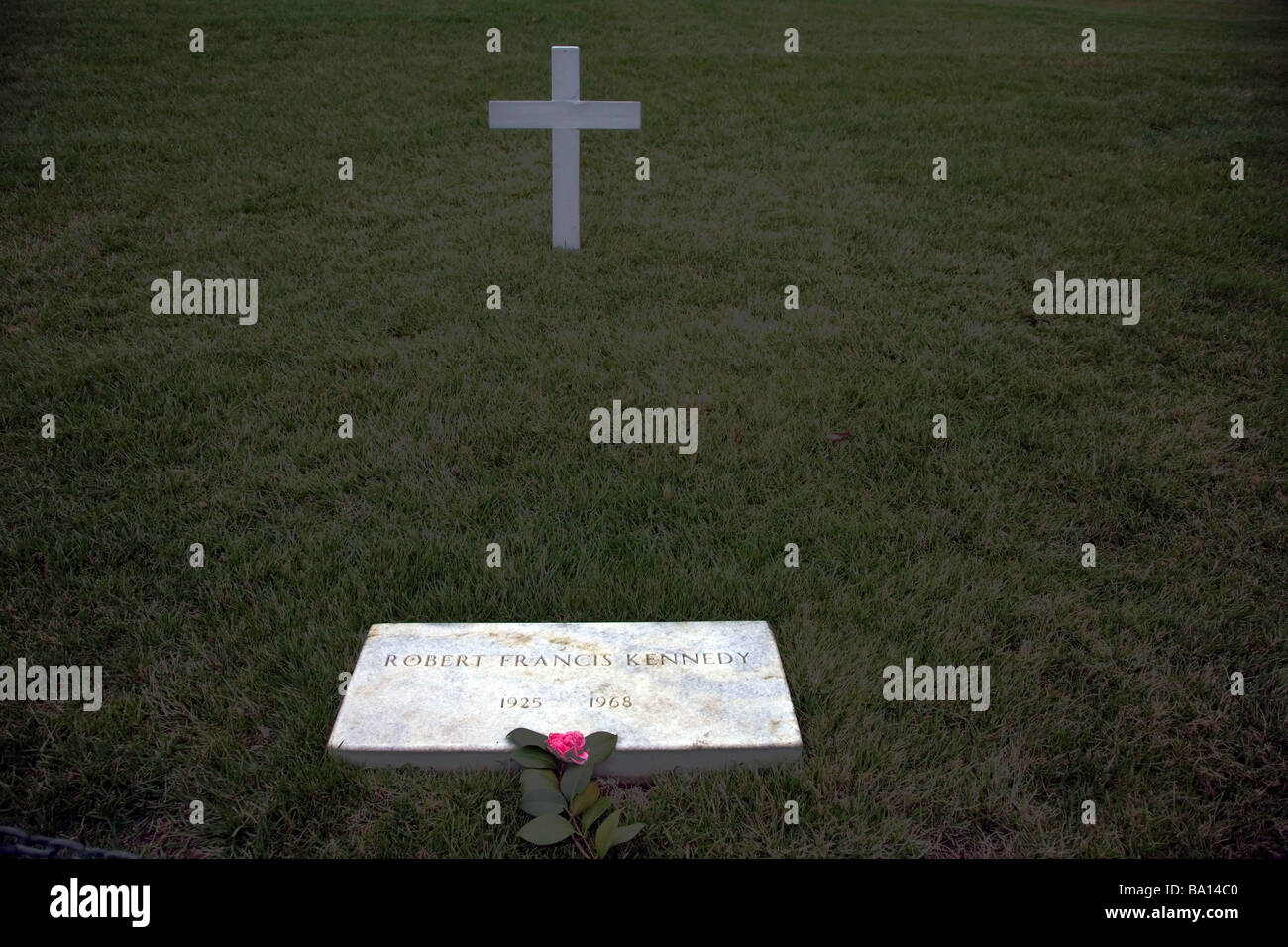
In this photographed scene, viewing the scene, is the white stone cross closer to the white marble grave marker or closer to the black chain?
the white marble grave marker

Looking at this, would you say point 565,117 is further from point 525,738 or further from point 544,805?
point 544,805

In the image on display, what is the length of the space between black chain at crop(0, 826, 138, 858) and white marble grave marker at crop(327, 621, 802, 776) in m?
0.68

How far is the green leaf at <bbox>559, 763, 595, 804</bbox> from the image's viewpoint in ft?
8.04

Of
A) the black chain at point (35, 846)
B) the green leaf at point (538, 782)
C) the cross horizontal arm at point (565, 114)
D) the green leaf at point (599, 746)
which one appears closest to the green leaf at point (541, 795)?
the green leaf at point (538, 782)

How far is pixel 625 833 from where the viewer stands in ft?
7.66

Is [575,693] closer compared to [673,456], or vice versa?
[575,693]

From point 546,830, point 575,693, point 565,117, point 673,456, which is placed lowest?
point 546,830

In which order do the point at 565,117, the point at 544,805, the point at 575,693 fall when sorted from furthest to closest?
1. the point at 565,117
2. the point at 575,693
3. the point at 544,805

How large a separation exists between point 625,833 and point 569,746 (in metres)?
0.30

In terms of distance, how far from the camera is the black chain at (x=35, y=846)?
2.05m

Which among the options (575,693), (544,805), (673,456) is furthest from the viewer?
(673,456)

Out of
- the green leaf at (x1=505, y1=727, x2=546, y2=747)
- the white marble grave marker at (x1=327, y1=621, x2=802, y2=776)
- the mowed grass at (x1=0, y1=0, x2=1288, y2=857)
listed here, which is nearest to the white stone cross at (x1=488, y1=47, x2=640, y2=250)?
the mowed grass at (x1=0, y1=0, x2=1288, y2=857)

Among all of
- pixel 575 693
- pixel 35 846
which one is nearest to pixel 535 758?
pixel 575 693

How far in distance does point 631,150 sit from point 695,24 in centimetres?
556
